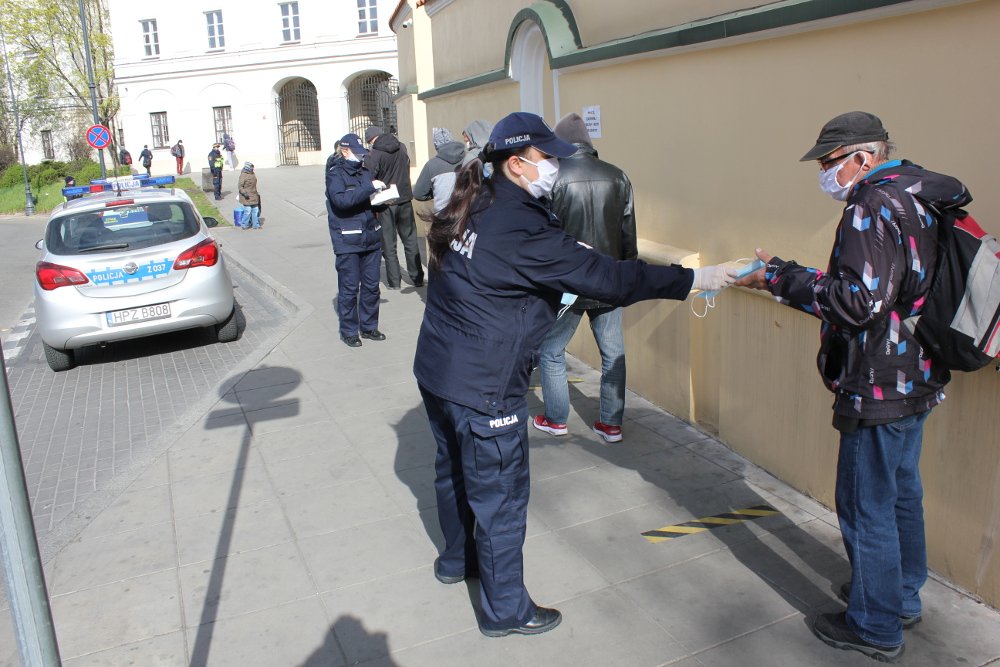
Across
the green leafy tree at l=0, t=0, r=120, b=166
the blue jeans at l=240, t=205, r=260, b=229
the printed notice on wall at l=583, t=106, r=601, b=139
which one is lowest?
the blue jeans at l=240, t=205, r=260, b=229

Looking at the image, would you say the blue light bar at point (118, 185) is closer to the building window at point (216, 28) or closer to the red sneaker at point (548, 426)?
the red sneaker at point (548, 426)

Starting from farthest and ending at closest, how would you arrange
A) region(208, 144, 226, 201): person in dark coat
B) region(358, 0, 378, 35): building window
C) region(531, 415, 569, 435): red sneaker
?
region(358, 0, 378, 35): building window
region(208, 144, 226, 201): person in dark coat
region(531, 415, 569, 435): red sneaker

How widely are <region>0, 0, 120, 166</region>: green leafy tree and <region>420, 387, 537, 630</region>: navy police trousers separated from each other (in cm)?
3966

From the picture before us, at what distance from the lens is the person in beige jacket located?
18734 millimetres

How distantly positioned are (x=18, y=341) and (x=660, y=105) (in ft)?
26.2

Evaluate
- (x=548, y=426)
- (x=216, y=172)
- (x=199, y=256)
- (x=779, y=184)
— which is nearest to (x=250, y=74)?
(x=216, y=172)

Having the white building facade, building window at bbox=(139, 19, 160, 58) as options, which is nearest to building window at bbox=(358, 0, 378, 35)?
the white building facade

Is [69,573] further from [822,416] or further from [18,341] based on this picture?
[18,341]

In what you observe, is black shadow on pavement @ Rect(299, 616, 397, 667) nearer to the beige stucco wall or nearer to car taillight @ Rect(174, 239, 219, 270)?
the beige stucco wall

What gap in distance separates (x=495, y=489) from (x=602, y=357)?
2.24 m

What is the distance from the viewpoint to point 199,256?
8281mm

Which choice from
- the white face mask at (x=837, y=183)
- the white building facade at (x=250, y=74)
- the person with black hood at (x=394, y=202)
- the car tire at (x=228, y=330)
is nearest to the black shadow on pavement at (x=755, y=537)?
the white face mask at (x=837, y=183)

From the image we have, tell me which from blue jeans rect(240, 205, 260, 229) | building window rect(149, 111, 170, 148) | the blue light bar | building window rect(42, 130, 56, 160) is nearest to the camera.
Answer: the blue light bar

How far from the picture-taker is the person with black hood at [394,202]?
10414mm
